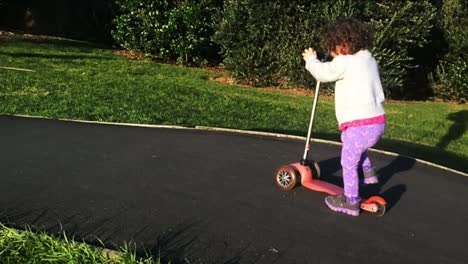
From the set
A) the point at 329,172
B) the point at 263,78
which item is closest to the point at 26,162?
the point at 329,172

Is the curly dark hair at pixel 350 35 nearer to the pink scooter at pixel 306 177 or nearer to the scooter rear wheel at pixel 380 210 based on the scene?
the pink scooter at pixel 306 177

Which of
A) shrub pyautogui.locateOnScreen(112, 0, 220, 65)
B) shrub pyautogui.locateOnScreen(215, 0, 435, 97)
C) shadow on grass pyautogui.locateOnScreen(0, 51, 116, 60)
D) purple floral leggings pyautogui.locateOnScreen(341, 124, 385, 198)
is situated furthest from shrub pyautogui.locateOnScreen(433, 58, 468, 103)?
purple floral leggings pyautogui.locateOnScreen(341, 124, 385, 198)

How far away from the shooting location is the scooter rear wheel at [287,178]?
546 centimetres

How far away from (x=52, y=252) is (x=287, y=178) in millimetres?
2487

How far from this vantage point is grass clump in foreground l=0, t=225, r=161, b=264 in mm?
3652

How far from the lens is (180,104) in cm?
1035

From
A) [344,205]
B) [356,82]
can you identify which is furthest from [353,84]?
[344,205]

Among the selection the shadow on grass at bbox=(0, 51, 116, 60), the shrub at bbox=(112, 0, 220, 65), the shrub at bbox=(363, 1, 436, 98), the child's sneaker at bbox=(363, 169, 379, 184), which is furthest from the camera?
the shrub at bbox=(112, 0, 220, 65)

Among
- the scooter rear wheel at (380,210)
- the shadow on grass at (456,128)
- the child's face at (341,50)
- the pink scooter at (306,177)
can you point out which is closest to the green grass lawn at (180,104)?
the shadow on grass at (456,128)

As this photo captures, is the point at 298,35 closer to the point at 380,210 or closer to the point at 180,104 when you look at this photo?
the point at 180,104

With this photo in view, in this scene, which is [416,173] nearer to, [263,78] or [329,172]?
[329,172]

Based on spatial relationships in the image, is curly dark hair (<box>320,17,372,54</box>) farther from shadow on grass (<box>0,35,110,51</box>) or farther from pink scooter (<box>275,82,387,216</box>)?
shadow on grass (<box>0,35,110,51</box>)

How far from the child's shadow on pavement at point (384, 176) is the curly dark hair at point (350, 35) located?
5.20ft

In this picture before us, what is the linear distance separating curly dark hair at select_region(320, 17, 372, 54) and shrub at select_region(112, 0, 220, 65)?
1102cm
